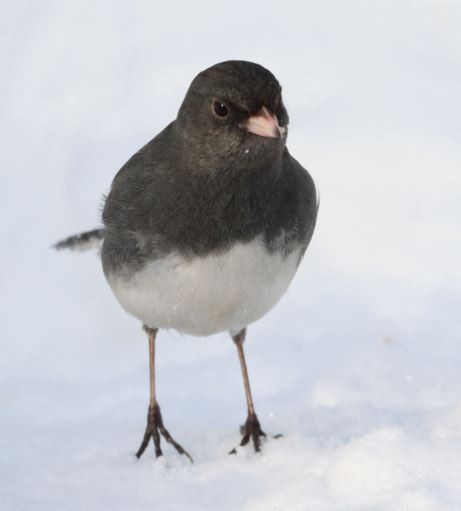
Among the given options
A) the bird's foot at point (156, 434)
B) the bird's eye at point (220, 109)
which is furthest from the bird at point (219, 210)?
the bird's foot at point (156, 434)

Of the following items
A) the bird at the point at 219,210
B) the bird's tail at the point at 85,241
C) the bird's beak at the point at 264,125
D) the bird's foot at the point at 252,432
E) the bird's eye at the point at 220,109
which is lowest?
the bird's foot at the point at 252,432

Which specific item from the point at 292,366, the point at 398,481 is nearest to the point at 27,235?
the point at 292,366

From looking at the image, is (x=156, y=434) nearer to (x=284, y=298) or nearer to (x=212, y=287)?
(x=212, y=287)

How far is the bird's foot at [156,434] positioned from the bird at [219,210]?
0.22 meters

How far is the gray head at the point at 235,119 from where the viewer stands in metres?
2.89

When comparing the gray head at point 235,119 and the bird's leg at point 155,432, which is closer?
the gray head at point 235,119

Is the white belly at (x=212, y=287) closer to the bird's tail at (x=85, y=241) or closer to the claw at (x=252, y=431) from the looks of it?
the claw at (x=252, y=431)

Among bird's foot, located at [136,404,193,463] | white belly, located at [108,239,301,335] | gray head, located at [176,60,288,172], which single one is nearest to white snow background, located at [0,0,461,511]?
bird's foot, located at [136,404,193,463]

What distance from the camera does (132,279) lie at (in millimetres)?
3186

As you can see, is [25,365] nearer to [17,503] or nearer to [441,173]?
[17,503]

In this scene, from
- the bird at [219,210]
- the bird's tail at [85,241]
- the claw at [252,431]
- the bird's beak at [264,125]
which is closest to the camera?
the bird's beak at [264,125]

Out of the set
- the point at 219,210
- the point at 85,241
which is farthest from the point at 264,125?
the point at 85,241

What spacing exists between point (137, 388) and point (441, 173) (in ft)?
5.99

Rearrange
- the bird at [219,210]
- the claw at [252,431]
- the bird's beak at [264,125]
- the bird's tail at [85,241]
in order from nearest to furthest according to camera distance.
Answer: the bird's beak at [264,125] < the bird at [219,210] < the claw at [252,431] < the bird's tail at [85,241]
